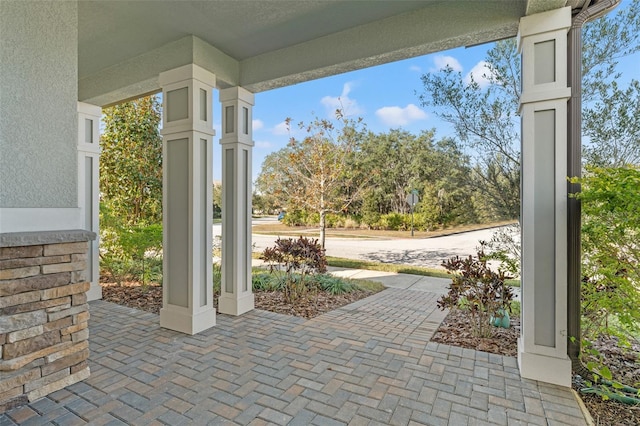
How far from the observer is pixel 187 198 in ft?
11.3

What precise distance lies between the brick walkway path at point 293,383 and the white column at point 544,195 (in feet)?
0.85

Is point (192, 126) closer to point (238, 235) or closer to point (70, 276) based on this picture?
point (238, 235)

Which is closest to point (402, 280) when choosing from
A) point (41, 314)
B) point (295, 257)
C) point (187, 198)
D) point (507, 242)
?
point (507, 242)

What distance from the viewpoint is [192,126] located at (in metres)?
3.35

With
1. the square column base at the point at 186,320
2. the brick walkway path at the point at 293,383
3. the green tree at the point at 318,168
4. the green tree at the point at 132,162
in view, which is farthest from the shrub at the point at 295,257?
the green tree at the point at 132,162

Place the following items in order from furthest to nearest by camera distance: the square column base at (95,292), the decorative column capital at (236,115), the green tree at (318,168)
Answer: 1. the green tree at (318,168)
2. the square column base at (95,292)
3. the decorative column capital at (236,115)

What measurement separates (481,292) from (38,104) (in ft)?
14.0

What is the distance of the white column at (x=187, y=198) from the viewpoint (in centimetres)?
338

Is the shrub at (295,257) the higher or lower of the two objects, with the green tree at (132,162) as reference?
lower

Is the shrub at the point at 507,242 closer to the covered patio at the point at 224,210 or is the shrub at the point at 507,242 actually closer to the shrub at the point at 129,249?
the covered patio at the point at 224,210

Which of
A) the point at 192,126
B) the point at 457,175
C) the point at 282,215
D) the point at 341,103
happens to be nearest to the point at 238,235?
the point at 192,126

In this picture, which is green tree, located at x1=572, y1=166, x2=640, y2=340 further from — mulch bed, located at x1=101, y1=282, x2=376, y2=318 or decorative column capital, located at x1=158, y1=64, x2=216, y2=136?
decorative column capital, located at x1=158, y1=64, x2=216, y2=136

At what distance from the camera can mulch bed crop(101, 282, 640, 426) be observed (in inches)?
84.1

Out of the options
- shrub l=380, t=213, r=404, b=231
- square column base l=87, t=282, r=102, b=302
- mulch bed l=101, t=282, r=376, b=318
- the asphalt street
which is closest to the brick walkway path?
mulch bed l=101, t=282, r=376, b=318
